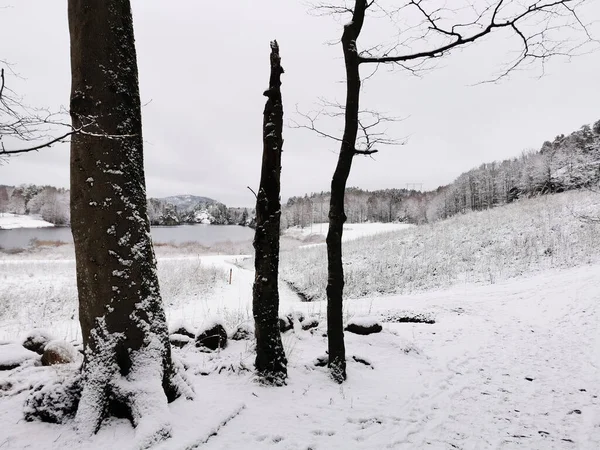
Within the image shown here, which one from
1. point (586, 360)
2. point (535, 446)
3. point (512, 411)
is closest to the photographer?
point (535, 446)

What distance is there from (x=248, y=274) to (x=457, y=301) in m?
15.1

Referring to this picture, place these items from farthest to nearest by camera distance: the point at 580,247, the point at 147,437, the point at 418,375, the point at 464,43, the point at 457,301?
the point at 580,247 → the point at 457,301 → the point at 418,375 → the point at 464,43 → the point at 147,437

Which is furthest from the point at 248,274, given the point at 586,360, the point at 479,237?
the point at 586,360

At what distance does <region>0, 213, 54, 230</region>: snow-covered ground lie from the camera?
6434cm

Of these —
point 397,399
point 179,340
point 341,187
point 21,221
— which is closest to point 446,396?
point 397,399

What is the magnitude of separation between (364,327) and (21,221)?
282 ft

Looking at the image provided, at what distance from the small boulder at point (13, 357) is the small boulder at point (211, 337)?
186 centimetres

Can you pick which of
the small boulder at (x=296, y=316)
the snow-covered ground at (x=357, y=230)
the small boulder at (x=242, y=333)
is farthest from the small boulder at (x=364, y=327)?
the snow-covered ground at (x=357, y=230)

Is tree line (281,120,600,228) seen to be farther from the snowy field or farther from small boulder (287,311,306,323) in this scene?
small boulder (287,311,306,323)

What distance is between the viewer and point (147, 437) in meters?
2.37

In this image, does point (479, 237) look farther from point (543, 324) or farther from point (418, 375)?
point (418, 375)

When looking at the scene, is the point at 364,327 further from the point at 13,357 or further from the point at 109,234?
the point at 13,357

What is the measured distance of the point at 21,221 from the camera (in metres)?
68.8

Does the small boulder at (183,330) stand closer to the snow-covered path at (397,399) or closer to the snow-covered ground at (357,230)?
the snow-covered path at (397,399)
